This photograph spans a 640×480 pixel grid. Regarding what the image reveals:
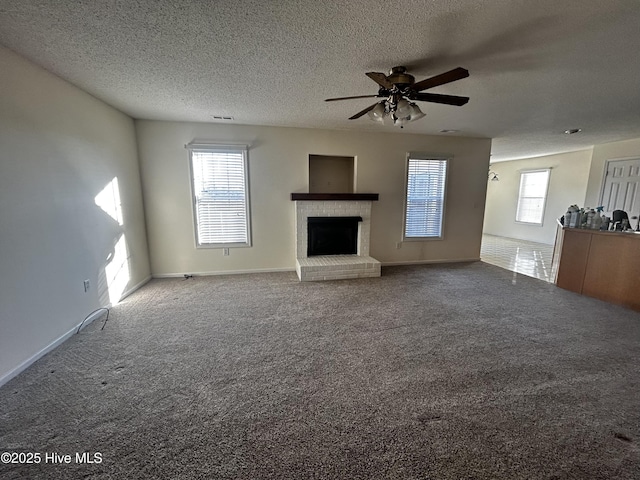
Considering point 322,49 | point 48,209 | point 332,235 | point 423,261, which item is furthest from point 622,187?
point 48,209

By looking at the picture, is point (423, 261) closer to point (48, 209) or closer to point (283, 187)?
point (283, 187)

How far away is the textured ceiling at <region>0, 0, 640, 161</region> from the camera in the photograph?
1.66m

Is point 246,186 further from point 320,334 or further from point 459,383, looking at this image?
point 459,383

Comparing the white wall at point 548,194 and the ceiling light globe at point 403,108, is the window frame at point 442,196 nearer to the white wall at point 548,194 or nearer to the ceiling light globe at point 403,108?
the ceiling light globe at point 403,108

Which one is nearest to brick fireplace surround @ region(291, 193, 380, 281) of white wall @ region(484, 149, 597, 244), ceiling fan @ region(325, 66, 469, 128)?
ceiling fan @ region(325, 66, 469, 128)

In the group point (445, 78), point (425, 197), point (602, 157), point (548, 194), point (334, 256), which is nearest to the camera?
point (445, 78)

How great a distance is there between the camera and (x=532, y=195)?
7.78m

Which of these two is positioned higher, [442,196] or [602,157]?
[602,157]

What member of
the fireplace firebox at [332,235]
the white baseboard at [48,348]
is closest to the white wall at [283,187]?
the fireplace firebox at [332,235]

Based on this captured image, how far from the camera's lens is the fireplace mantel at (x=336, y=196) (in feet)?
14.8

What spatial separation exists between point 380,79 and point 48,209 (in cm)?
311

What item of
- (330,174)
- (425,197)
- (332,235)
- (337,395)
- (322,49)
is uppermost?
(322,49)

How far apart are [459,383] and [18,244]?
355 cm

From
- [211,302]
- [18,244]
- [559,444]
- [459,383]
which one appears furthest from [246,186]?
[559,444]
